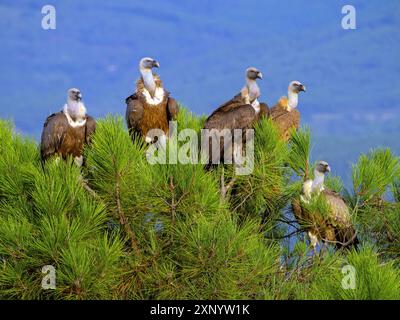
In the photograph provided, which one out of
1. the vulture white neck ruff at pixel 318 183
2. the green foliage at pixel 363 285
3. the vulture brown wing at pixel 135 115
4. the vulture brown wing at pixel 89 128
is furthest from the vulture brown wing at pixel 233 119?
the green foliage at pixel 363 285

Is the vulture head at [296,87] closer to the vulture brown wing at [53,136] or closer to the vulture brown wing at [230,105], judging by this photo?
the vulture brown wing at [230,105]

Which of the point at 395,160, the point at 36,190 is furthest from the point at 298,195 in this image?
the point at 36,190

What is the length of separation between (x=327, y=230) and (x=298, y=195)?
0.57 m

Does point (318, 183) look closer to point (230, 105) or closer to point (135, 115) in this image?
point (230, 105)

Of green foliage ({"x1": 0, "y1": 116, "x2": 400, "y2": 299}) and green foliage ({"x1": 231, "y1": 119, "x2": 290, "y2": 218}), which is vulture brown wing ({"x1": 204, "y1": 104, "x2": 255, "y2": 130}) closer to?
green foliage ({"x1": 231, "y1": 119, "x2": 290, "y2": 218})

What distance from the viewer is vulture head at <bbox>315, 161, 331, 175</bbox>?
937 cm

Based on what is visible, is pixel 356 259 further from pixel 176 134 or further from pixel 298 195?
pixel 176 134

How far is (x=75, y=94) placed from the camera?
30.2ft

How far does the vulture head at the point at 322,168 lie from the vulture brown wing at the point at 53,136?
105 inches

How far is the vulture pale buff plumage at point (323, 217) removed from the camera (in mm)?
9125

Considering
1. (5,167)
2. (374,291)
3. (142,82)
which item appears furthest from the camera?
(142,82)

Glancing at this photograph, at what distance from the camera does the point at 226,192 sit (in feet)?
29.1

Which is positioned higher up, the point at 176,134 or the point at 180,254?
the point at 176,134

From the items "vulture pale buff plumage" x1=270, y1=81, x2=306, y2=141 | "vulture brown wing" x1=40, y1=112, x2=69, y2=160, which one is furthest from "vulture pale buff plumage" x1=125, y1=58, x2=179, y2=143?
"vulture pale buff plumage" x1=270, y1=81, x2=306, y2=141
